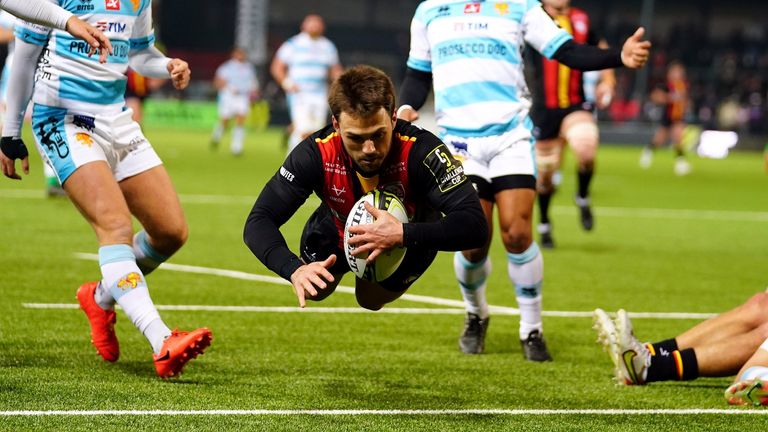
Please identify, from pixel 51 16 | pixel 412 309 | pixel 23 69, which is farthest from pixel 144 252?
pixel 412 309

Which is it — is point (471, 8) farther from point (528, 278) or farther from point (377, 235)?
point (377, 235)

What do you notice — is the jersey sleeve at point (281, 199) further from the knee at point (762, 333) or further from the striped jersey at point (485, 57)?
the knee at point (762, 333)

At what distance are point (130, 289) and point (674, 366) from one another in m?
2.67

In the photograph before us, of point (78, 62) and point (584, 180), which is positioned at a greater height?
point (78, 62)

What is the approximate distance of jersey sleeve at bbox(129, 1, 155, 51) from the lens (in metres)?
6.53

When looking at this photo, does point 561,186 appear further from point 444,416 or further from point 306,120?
point 444,416

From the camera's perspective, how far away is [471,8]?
23.3 feet

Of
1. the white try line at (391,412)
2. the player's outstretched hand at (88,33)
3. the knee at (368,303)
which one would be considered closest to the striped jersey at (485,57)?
the knee at (368,303)

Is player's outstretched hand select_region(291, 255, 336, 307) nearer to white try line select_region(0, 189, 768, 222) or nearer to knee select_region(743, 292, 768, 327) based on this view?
knee select_region(743, 292, 768, 327)

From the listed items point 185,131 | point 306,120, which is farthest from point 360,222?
point 185,131

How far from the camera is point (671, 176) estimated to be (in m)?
25.9

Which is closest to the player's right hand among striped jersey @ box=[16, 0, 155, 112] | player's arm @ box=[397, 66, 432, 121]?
striped jersey @ box=[16, 0, 155, 112]

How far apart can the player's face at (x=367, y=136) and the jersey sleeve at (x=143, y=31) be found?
1859mm

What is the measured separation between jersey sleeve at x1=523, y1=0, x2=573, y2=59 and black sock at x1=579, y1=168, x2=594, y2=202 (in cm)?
554
